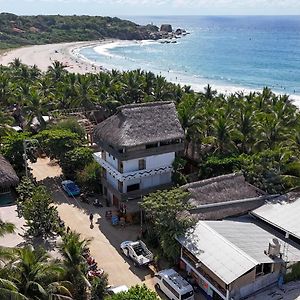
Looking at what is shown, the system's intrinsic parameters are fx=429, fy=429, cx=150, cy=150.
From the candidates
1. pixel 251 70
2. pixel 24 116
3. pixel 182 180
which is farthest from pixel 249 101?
pixel 251 70

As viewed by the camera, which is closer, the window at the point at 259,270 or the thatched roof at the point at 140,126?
the window at the point at 259,270

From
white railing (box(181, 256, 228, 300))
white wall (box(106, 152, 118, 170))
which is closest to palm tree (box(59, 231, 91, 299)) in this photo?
white railing (box(181, 256, 228, 300))

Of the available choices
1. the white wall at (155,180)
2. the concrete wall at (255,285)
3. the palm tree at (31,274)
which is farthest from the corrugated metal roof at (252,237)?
the palm tree at (31,274)

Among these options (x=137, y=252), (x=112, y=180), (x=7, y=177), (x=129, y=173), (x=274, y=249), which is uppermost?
(x=129, y=173)

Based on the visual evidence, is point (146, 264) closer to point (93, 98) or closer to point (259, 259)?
point (259, 259)

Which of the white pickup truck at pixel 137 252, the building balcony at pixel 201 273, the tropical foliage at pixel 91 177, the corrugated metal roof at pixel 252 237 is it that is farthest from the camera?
the tropical foliage at pixel 91 177

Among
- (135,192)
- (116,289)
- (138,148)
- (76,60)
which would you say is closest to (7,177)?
(135,192)

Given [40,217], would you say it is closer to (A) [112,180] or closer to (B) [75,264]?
(B) [75,264]

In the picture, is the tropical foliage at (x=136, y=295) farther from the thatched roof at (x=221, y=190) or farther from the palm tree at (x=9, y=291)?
the thatched roof at (x=221, y=190)
